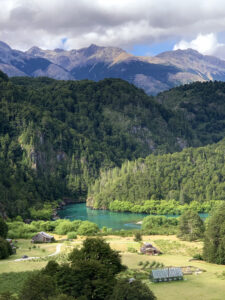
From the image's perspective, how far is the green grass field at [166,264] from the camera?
58.9m

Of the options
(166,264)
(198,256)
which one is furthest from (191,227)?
(166,264)

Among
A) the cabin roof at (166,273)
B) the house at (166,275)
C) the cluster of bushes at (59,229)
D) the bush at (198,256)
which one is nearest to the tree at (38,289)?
the house at (166,275)

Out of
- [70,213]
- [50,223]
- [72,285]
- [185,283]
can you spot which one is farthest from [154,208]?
[72,285]

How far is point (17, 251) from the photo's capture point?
9381 centimetres

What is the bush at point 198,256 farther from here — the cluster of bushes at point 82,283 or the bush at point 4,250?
the bush at point 4,250

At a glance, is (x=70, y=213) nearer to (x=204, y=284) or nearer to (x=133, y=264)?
(x=133, y=264)

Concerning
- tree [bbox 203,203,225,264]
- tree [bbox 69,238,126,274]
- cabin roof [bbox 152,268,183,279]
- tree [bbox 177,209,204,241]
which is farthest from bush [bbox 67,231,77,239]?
tree [bbox 69,238,126,274]

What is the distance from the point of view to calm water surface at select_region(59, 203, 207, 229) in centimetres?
15288

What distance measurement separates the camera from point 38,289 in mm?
48469

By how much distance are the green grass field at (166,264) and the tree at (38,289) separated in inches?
546

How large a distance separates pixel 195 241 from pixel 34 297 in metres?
62.8

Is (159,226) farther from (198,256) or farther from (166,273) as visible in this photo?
(166,273)

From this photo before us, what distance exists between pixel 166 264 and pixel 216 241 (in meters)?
10.1

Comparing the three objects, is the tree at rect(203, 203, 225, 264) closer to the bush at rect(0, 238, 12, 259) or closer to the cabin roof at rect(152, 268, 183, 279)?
the cabin roof at rect(152, 268, 183, 279)
